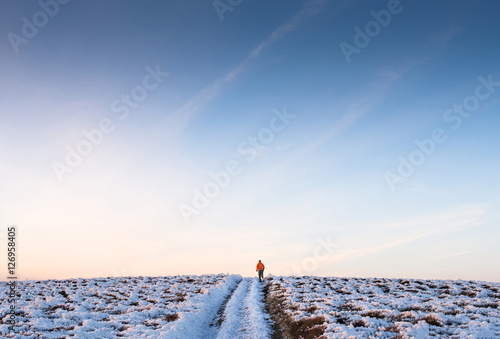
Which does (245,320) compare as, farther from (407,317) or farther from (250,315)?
(407,317)

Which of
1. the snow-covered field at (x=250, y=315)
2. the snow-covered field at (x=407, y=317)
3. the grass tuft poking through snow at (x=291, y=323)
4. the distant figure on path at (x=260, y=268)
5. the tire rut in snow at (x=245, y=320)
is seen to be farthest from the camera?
the distant figure on path at (x=260, y=268)

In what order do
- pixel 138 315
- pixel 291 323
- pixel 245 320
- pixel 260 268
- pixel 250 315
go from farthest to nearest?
1. pixel 260 268
2. pixel 250 315
3. pixel 138 315
4. pixel 245 320
5. pixel 291 323

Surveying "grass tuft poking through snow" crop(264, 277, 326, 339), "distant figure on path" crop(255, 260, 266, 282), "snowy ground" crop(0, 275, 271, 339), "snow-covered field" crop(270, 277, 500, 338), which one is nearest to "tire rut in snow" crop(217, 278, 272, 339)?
"snowy ground" crop(0, 275, 271, 339)

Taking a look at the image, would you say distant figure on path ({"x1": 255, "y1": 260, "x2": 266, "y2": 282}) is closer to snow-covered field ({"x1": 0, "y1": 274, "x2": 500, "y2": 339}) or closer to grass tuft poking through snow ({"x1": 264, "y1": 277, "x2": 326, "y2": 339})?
snow-covered field ({"x1": 0, "y1": 274, "x2": 500, "y2": 339})

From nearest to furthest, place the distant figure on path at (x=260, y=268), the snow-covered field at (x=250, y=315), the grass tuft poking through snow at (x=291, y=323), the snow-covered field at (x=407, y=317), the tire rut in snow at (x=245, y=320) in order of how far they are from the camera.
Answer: the snow-covered field at (x=407, y=317) < the snow-covered field at (x=250, y=315) < the grass tuft poking through snow at (x=291, y=323) < the tire rut in snow at (x=245, y=320) < the distant figure on path at (x=260, y=268)

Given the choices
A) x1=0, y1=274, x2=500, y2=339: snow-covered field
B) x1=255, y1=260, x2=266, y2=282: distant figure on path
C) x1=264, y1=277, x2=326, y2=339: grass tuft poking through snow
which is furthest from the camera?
x1=255, y1=260, x2=266, y2=282: distant figure on path

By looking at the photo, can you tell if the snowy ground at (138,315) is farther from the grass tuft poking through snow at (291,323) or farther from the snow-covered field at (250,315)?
the grass tuft poking through snow at (291,323)

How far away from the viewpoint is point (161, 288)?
1353 inches

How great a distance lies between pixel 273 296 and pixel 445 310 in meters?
14.7

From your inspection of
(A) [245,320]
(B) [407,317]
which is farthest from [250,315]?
(B) [407,317]

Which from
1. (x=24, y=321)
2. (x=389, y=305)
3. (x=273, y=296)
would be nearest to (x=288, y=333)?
(x=389, y=305)

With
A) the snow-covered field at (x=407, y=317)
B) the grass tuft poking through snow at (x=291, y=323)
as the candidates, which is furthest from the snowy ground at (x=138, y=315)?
the snow-covered field at (x=407, y=317)

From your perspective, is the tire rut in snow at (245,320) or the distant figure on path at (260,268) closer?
the tire rut in snow at (245,320)

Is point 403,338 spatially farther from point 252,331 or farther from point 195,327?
point 195,327
